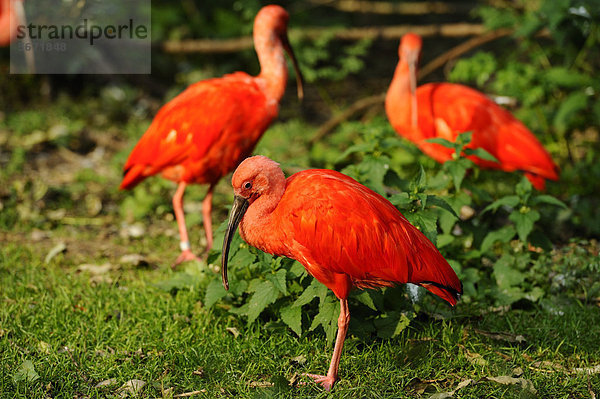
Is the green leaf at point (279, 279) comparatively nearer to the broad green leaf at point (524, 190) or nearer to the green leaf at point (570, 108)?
the broad green leaf at point (524, 190)

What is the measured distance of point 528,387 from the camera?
3.09 metres

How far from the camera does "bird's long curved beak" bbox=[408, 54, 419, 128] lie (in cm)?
521

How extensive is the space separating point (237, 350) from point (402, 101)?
2673 millimetres

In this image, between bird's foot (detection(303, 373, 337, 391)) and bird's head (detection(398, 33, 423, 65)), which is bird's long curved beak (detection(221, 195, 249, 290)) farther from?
bird's head (detection(398, 33, 423, 65))

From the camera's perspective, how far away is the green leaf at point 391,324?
3.48m

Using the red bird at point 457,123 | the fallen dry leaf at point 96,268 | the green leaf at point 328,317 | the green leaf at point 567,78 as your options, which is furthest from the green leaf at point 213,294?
the green leaf at point 567,78

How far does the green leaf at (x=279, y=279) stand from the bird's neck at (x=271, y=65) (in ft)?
5.47

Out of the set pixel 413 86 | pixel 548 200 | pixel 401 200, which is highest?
pixel 413 86

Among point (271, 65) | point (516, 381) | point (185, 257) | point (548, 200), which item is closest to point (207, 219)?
point (185, 257)

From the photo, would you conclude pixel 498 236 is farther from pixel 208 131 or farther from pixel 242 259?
pixel 208 131

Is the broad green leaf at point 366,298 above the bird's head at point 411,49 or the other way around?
the other way around

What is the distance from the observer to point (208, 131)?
4461 millimetres

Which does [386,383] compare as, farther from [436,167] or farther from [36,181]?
[36,181]

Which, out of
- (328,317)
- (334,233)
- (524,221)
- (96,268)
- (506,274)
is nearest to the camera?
(334,233)
